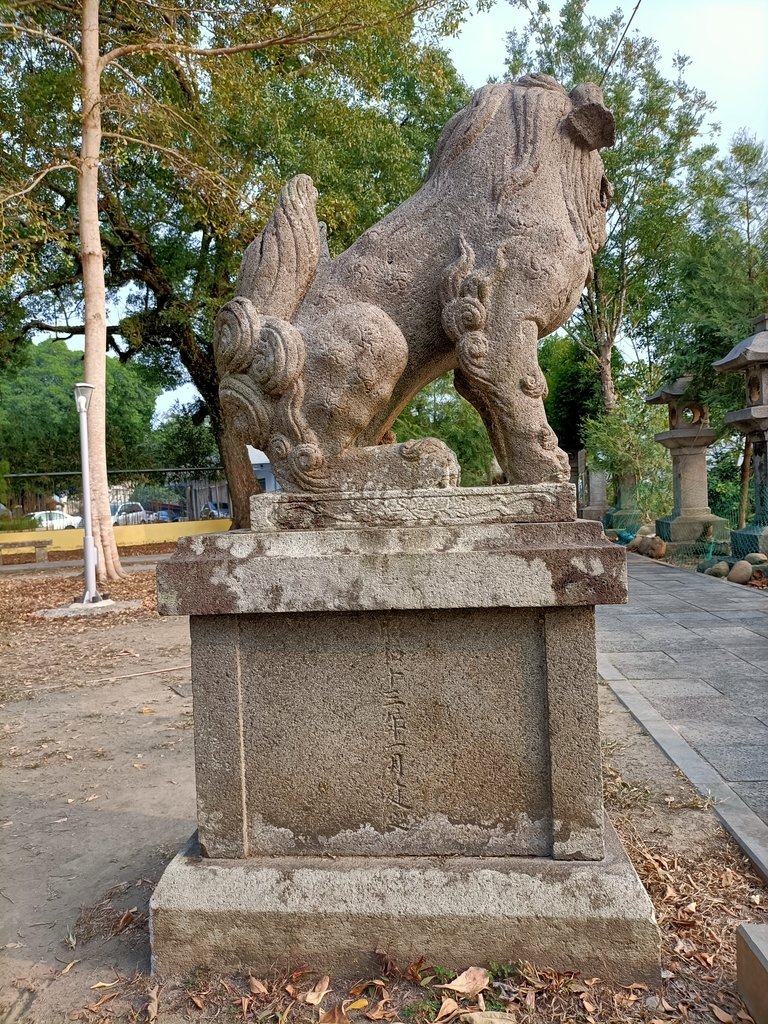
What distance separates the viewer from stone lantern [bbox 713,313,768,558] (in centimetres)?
946

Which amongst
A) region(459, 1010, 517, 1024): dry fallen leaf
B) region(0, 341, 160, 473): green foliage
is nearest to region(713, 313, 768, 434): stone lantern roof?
region(459, 1010, 517, 1024): dry fallen leaf

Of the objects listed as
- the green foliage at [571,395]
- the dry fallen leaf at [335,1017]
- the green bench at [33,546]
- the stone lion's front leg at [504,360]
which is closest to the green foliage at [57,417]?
the green bench at [33,546]

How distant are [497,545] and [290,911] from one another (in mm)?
1167

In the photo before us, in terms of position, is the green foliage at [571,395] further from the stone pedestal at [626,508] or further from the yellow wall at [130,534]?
the yellow wall at [130,534]

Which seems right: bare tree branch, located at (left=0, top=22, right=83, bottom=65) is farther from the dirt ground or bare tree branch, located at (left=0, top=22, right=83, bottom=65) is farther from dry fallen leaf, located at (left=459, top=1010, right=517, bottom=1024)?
dry fallen leaf, located at (left=459, top=1010, right=517, bottom=1024)

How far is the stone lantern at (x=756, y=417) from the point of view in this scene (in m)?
9.46

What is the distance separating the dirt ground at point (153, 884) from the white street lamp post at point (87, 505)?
4.14 m

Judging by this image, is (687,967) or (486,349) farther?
(486,349)

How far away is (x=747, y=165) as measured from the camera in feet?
40.1

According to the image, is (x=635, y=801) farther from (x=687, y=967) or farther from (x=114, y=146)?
(x=114, y=146)

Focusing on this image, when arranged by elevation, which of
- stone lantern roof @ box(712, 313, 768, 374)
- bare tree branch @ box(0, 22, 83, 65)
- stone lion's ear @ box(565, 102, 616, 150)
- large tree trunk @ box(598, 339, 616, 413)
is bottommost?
stone lion's ear @ box(565, 102, 616, 150)

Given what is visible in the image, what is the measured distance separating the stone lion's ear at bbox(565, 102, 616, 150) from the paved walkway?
2.49m

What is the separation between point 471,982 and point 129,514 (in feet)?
65.5

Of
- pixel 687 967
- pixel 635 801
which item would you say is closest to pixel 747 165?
pixel 635 801
